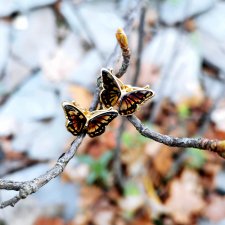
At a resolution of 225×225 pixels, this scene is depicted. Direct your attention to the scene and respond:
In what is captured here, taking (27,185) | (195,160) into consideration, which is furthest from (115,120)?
(27,185)

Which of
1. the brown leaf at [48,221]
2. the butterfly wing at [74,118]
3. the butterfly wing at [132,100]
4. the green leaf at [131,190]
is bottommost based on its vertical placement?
the butterfly wing at [132,100]

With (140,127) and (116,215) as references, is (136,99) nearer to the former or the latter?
(140,127)

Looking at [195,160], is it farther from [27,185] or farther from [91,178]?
[27,185]

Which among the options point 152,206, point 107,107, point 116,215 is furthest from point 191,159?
point 107,107

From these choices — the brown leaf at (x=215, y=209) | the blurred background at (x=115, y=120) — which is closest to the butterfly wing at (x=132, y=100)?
the blurred background at (x=115, y=120)

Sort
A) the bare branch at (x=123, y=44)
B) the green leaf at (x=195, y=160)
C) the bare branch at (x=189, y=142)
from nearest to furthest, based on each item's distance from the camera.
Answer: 1. the bare branch at (x=189, y=142)
2. the bare branch at (x=123, y=44)
3. the green leaf at (x=195, y=160)

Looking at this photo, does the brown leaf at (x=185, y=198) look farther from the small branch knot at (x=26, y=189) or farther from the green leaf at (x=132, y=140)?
the small branch knot at (x=26, y=189)
